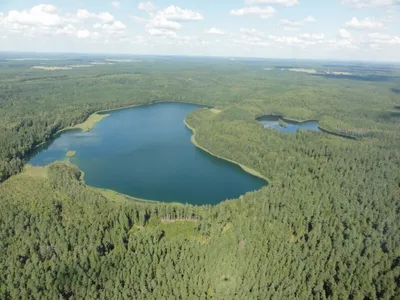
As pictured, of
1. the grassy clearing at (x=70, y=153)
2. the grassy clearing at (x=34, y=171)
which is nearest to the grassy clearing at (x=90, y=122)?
the grassy clearing at (x=70, y=153)

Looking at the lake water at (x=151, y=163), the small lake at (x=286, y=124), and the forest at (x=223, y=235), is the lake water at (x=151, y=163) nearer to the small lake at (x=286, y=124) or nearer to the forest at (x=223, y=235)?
the forest at (x=223, y=235)

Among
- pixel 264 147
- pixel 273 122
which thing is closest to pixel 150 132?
pixel 264 147

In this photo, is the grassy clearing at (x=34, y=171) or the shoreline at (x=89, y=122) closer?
the grassy clearing at (x=34, y=171)

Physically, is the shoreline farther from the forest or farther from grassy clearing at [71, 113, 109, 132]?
the forest

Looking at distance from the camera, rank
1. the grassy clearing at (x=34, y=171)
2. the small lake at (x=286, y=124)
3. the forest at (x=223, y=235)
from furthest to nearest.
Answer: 1. the small lake at (x=286, y=124)
2. the grassy clearing at (x=34, y=171)
3. the forest at (x=223, y=235)

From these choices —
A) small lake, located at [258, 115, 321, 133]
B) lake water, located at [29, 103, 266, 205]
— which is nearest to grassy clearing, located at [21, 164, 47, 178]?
lake water, located at [29, 103, 266, 205]

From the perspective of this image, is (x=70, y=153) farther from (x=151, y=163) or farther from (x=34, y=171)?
(x=151, y=163)

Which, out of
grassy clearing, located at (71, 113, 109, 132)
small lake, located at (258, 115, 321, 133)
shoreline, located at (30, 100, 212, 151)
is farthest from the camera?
small lake, located at (258, 115, 321, 133)

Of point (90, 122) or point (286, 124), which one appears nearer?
point (90, 122)

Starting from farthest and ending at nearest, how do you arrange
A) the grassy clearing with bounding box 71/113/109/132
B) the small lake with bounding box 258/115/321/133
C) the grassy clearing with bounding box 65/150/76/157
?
the small lake with bounding box 258/115/321/133 → the grassy clearing with bounding box 71/113/109/132 → the grassy clearing with bounding box 65/150/76/157

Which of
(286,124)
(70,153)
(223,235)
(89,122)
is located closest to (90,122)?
(89,122)
